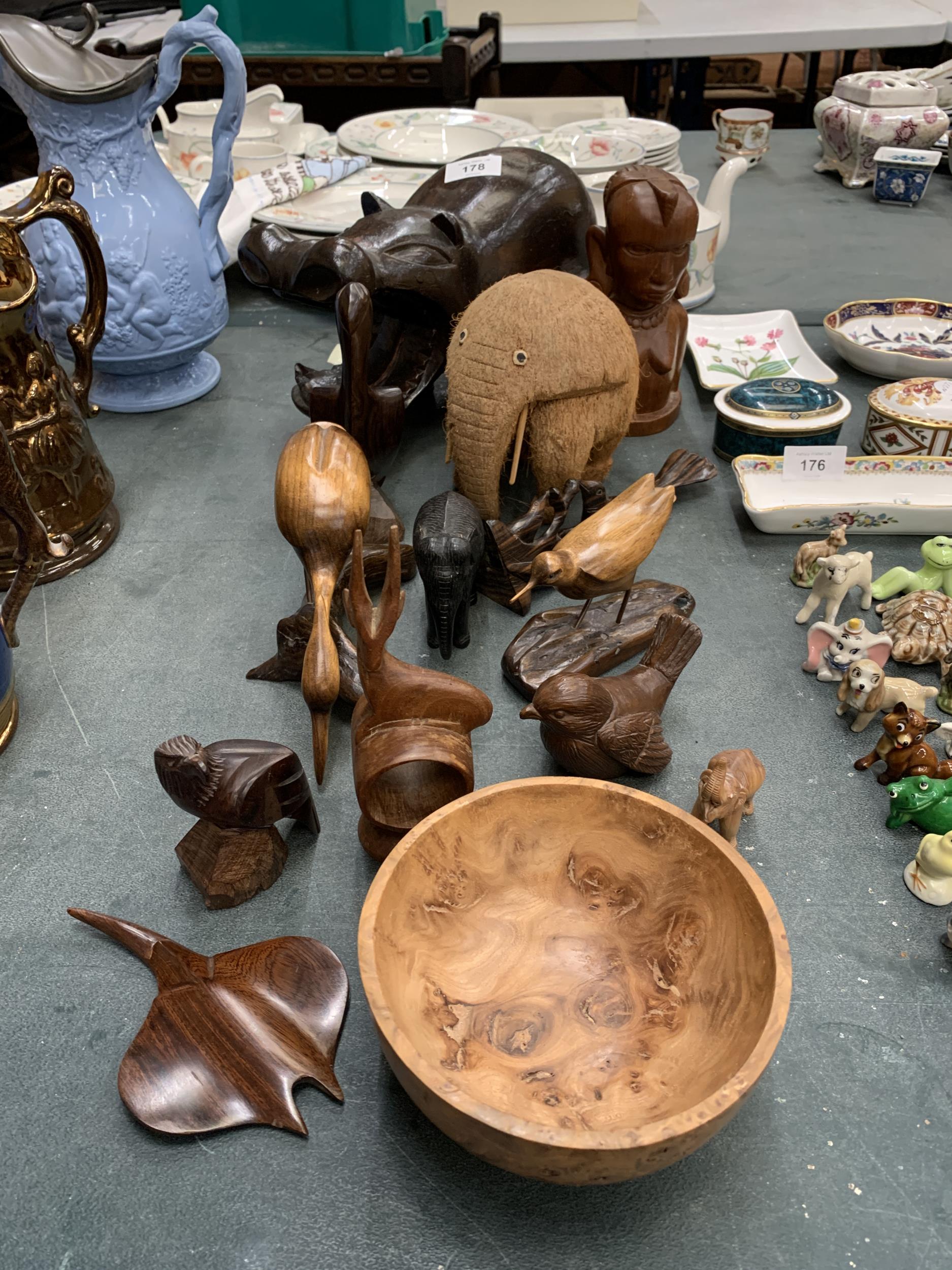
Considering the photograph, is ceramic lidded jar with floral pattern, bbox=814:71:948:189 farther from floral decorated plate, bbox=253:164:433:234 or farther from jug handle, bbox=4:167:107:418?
jug handle, bbox=4:167:107:418

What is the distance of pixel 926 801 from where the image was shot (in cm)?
99

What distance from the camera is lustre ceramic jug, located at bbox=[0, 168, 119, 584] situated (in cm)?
120

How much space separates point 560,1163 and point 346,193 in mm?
2383

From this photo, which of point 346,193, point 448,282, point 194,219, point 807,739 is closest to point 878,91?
point 346,193

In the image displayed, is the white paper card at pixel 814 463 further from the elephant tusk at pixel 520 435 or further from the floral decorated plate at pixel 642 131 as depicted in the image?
the floral decorated plate at pixel 642 131

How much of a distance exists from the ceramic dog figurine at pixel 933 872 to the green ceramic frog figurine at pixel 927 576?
47 cm

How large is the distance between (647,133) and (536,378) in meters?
1.58

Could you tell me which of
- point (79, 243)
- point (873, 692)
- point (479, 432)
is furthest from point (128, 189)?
point (873, 692)

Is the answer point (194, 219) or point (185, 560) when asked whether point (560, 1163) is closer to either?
point (185, 560)

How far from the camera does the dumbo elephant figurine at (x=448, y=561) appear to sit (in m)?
1.21

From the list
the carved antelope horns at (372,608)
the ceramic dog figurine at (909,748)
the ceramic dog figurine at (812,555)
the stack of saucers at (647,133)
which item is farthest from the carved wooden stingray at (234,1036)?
the stack of saucers at (647,133)

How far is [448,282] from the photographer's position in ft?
5.04

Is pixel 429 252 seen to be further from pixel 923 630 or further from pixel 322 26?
pixel 322 26

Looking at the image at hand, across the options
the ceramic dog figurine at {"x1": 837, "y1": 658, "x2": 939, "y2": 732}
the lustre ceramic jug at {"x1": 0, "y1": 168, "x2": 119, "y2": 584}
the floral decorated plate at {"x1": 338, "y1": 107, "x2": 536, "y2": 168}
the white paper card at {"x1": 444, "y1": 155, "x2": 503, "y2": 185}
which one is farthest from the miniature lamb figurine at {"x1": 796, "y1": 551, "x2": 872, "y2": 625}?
the floral decorated plate at {"x1": 338, "y1": 107, "x2": 536, "y2": 168}
